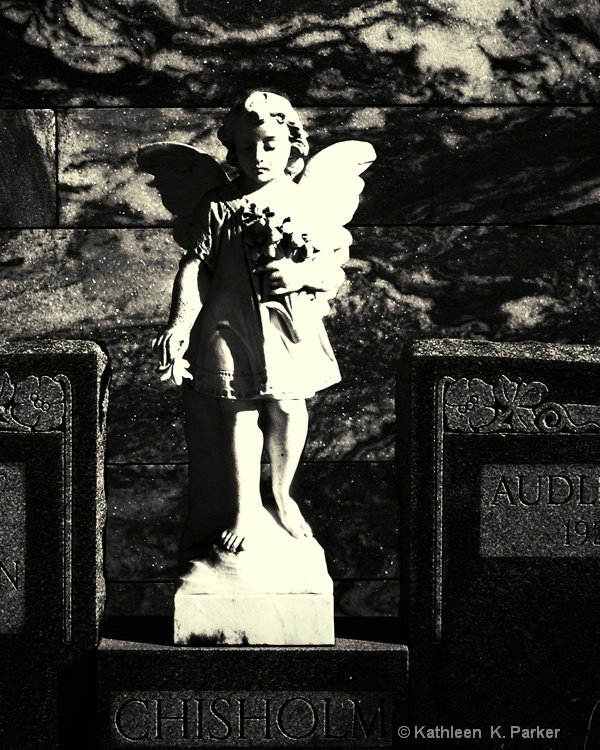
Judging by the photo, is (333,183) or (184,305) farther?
(333,183)

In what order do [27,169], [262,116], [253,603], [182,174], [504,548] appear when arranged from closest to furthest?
[262,116], [253,603], [504,548], [182,174], [27,169]

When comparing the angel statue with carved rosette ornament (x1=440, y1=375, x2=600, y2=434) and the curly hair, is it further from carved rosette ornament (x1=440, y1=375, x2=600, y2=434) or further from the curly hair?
carved rosette ornament (x1=440, y1=375, x2=600, y2=434)

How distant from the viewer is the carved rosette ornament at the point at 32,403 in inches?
226

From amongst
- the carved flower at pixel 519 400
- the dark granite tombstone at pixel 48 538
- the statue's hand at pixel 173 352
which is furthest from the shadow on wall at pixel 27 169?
the carved flower at pixel 519 400

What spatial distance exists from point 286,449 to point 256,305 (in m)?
0.58

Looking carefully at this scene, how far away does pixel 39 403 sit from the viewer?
18.9 feet

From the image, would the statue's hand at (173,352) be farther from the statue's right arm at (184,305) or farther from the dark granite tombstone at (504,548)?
the dark granite tombstone at (504,548)

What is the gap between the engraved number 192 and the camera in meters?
5.84

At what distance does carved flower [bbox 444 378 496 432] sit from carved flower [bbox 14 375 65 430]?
1.47m

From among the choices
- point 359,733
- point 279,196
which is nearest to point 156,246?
point 279,196

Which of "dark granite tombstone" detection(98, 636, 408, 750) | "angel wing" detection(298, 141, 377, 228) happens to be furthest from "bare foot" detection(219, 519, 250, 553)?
"angel wing" detection(298, 141, 377, 228)

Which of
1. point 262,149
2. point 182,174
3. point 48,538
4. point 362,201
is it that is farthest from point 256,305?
point 362,201

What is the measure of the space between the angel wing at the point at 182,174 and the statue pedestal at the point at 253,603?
126 centimetres

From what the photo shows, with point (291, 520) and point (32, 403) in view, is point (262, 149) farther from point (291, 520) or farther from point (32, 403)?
point (291, 520)
